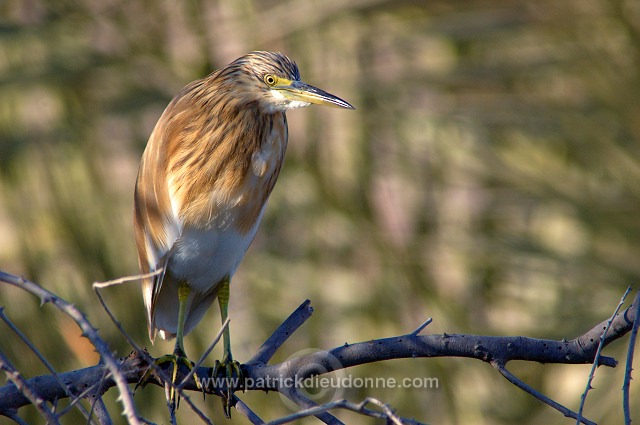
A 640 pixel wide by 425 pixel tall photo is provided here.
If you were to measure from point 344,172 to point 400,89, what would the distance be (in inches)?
20.0

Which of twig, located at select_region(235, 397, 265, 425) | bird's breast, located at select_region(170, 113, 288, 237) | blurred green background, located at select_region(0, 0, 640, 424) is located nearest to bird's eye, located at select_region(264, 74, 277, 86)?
bird's breast, located at select_region(170, 113, 288, 237)

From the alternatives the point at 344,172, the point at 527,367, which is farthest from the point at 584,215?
the point at 344,172

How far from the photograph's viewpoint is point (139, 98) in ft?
13.7

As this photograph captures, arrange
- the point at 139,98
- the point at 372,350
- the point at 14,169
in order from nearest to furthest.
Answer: the point at 372,350, the point at 14,169, the point at 139,98

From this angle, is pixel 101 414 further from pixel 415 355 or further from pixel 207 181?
pixel 207 181

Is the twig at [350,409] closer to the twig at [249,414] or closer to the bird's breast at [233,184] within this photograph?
the twig at [249,414]

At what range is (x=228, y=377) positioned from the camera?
1.94 metres

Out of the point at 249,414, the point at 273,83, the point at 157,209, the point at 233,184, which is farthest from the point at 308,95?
the point at 249,414

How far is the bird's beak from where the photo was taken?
1.95 metres

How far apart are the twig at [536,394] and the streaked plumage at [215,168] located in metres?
0.89

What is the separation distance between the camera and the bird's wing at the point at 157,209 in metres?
2.12

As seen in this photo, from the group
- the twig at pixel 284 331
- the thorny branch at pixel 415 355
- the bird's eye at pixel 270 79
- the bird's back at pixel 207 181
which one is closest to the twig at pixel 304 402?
the thorny branch at pixel 415 355

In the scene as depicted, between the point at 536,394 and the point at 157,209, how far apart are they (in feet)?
3.82

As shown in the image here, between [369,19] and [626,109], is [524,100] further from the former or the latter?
[369,19]
